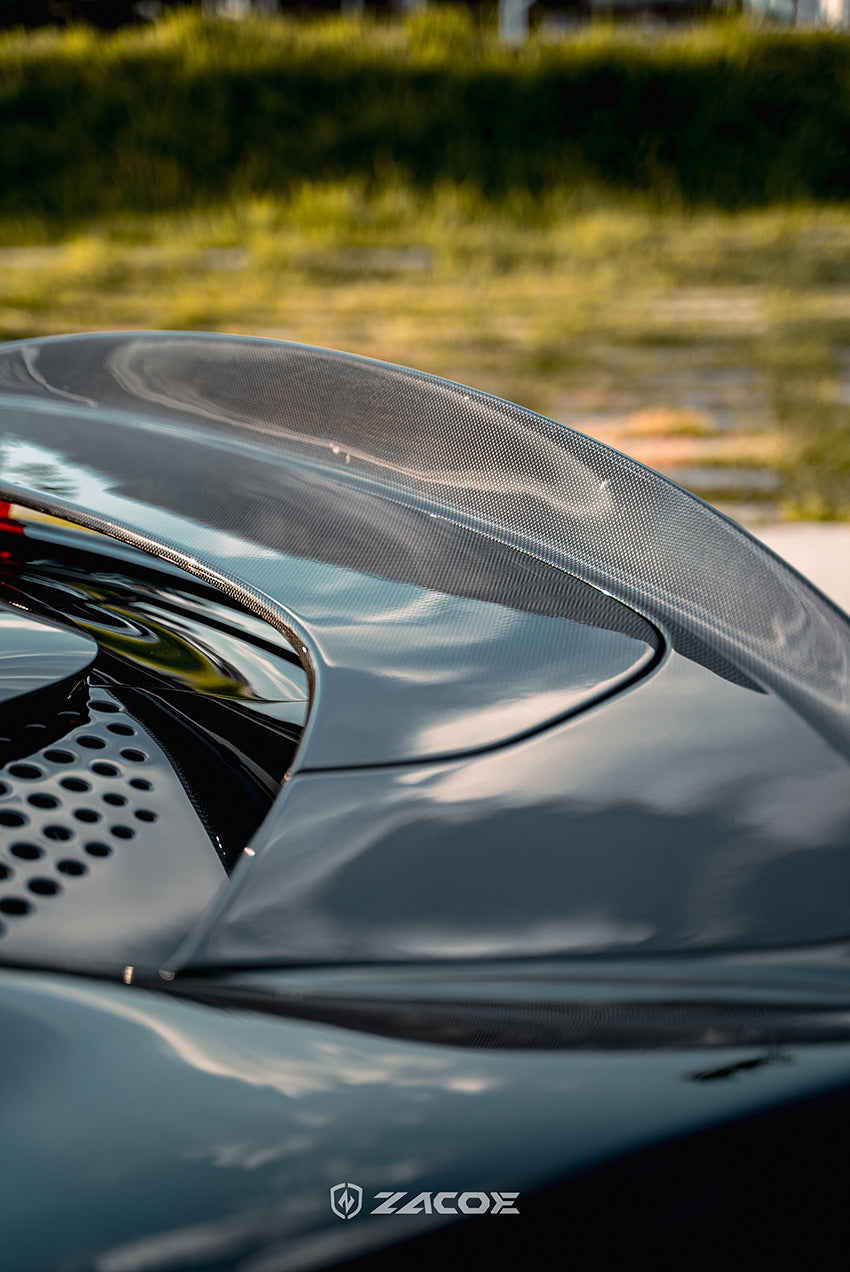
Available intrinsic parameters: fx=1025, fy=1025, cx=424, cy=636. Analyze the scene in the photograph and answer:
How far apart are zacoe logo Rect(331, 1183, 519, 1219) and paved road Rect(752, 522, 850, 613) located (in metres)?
3.33

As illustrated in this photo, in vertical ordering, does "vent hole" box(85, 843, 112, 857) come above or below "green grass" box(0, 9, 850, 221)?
below

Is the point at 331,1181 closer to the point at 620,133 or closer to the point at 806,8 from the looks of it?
the point at 620,133

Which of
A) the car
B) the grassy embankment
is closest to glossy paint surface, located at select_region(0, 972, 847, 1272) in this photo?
the car

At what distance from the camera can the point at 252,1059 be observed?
68 centimetres

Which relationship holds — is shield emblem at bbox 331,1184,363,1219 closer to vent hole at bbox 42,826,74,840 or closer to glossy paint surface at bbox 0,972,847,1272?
glossy paint surface at bbox 0,972,847,1272

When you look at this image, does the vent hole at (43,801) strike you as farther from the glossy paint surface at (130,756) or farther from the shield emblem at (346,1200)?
the shield emblem at (346,1200)

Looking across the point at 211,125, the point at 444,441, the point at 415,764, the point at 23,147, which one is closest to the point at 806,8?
the point at 211,125

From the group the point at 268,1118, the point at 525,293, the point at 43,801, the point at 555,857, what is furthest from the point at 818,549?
the point at 268,1118

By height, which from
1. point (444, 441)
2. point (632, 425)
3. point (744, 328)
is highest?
point (444, 441)

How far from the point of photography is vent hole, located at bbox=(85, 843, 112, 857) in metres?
0.84

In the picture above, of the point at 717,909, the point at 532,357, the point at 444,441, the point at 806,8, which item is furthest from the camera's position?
the point at 806,8

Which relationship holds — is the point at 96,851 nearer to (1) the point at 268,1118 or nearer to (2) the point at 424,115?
(1) the point at 268,1118

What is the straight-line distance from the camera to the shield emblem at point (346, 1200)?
628mm

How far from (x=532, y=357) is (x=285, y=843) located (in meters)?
5.13
